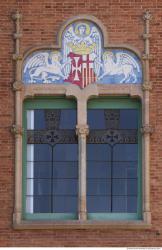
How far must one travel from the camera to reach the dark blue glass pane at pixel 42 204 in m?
22.7

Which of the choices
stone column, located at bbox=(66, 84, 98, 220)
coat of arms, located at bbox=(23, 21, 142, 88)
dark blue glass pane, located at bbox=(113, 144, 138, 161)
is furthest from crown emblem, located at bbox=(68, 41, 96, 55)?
dark blue glass pane, located at bbox=(113, 144, 138, 161)

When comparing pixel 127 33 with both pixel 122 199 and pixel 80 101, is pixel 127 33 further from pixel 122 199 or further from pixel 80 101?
pixel 122 199

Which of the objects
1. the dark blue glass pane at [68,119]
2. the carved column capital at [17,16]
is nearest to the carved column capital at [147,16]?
the dark blue glass pane at [68,119]

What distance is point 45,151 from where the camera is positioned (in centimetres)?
2297

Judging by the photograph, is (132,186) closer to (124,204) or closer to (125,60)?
(124,204)

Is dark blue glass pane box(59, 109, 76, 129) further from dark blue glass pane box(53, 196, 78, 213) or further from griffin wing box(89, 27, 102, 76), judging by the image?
dark blue glass pane box(53, 196, 78, 213)

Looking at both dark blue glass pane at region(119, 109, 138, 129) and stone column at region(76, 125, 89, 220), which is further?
dark blue glass pane at region(119, 109, 138, 129)

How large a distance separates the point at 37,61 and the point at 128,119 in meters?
2.13

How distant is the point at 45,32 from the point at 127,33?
1.62m

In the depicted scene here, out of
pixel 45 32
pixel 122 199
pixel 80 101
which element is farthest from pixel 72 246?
pixel 45 32

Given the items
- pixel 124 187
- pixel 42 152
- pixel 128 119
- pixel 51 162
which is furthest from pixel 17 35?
pixel 124 187

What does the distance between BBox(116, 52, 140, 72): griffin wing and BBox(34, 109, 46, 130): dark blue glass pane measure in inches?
70.4

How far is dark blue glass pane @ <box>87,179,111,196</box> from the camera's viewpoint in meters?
22.8

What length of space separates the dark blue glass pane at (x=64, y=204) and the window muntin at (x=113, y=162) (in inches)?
11.4
